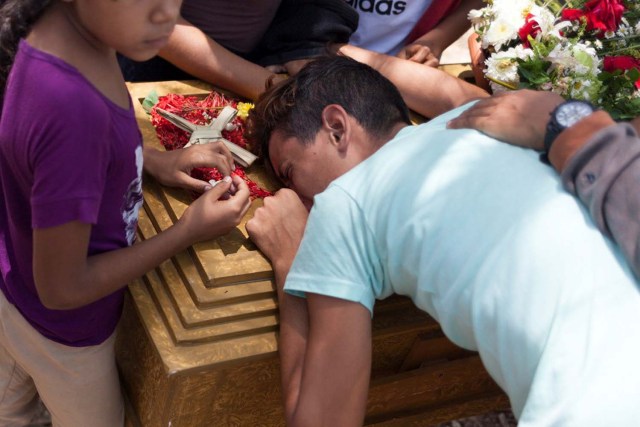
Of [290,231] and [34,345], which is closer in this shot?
[34,345]

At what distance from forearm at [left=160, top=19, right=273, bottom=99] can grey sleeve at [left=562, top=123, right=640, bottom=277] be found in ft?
3.59

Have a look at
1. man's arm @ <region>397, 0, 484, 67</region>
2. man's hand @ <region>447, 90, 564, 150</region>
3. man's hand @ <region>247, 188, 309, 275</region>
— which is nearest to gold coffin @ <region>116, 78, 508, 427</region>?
man's hand @ <region>247, 188, 309, 275</region>

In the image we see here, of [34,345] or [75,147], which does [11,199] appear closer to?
[75,147]

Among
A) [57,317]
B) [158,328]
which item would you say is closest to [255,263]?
[158,328]

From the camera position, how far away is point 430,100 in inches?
92.2

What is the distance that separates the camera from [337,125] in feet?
6.01

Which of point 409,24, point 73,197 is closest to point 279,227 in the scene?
point 73,197

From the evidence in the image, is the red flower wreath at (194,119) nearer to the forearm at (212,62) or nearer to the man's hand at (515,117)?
the forearm at (212,62)

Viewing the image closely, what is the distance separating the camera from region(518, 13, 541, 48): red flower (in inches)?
86.0

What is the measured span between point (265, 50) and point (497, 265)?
136 centimetres

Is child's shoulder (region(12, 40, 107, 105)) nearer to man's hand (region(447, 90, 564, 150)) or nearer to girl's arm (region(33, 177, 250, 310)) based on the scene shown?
girl's arm (region(33, 177, 250, 310))

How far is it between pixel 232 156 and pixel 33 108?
0.81 metres

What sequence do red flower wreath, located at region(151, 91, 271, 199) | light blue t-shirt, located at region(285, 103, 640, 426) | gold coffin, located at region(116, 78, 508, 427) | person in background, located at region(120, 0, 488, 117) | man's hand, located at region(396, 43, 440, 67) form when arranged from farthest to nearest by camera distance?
man's hand, located at region(396, 43, 440, 67)
person in background, located at region(120, 0, 488, 117)
red flower wreath, located at region(151, 91, 271, 199)
gold coffin, located at region(116, 78, 508, 427)
light blue t-shirt, located at region(285, 103, 640, 426)

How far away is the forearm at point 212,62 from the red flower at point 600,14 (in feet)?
2.94
